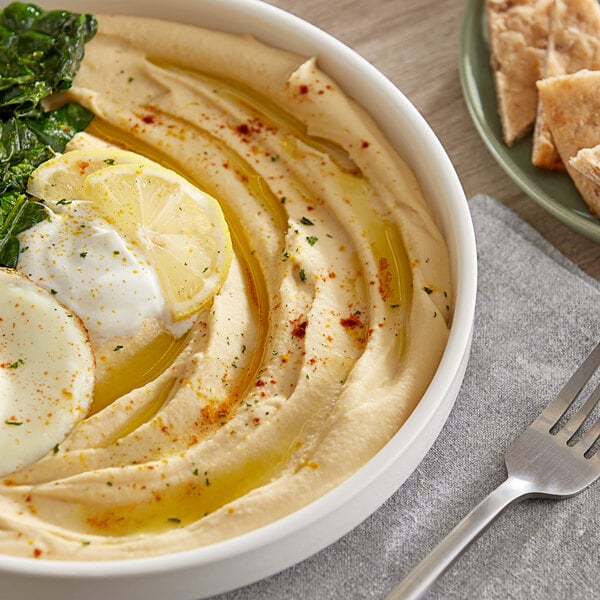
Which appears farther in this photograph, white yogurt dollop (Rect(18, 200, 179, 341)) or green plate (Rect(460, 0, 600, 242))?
green plate (Rect(460, 0, 600, 242))

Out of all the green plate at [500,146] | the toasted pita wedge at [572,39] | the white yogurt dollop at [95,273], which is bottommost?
the green plate at [500,146]

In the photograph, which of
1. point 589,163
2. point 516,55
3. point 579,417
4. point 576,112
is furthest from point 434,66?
point 579,417

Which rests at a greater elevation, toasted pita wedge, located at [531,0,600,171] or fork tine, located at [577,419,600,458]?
toasted pita wedge, located at [531,0,600,171]

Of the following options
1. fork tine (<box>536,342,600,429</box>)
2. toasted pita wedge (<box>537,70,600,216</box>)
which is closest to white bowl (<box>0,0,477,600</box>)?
fork tine (<box>536,342,600,429</box>)

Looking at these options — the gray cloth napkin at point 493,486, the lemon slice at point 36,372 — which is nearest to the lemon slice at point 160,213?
the lemon slice at point 36,372

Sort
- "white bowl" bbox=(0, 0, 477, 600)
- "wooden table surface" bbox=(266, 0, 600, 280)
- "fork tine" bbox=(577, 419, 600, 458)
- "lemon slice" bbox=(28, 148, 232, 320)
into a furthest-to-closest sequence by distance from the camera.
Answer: "wooden table surface" bbox=(266, 0, 600, 280), "lemon slice" bbox=(28, 148, 232, 320), "fork tine" bbox=(577, 419, 600, 458), "white bowl" bbox=(0, 0, 477, 600)

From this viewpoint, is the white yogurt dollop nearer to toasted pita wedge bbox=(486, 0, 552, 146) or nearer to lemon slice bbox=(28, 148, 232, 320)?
lemon slice bbox=(28, 148, 232, 320)

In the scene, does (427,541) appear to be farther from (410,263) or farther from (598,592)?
(410,263)

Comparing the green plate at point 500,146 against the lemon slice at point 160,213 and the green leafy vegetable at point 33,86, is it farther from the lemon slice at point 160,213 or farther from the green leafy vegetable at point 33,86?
the green leafy vegetable at point 33,86
